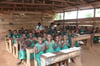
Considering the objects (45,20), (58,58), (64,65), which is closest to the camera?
(58,58)

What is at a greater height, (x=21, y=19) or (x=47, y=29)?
(x=21, y=19)

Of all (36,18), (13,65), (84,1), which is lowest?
(13,65)

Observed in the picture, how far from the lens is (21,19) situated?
33.0 ft

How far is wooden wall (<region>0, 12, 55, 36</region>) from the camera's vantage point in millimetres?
9262

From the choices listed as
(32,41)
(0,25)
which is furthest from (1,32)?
(32,41)

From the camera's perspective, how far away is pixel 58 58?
2096 mm

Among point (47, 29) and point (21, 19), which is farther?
point (21, 19)

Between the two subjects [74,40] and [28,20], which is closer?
[74,40]

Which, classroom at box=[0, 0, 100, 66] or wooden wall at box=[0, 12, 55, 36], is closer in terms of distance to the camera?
classroom at box=[0, 0, 100, 66]

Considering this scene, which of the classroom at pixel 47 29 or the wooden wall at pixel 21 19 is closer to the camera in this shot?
the classroom at pixel 47 29

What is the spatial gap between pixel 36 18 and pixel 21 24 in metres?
Result: 1.68

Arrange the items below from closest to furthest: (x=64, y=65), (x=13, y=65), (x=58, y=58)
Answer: (x=58, y=58) < (x=64, y=65) < (x=13, y=65)

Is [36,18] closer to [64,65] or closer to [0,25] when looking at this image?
[0,25]

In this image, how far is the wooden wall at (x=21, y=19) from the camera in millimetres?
9262
